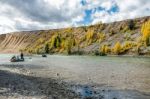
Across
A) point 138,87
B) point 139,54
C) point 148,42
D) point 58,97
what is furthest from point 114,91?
point 148,42

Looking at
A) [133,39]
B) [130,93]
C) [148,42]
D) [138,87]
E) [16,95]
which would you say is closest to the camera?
[16,95]

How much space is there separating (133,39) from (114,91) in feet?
515

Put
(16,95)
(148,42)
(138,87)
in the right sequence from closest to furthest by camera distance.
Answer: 1. (16,95)
2. (138,87)
3. (148,42)

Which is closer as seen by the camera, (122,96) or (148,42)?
(122,96)

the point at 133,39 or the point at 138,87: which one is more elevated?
the point at 133,39

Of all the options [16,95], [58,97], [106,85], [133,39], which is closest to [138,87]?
[106,85]

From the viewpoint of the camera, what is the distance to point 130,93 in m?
29.3

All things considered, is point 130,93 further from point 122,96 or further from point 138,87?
point 138,87

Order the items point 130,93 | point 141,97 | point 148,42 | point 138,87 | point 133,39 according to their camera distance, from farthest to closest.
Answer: point 133,39, point 148,42, point 138,87, point 130,93, point 141,97

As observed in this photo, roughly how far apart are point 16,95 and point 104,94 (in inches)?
372

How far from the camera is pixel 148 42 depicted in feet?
523

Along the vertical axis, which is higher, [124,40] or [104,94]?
[124,40]

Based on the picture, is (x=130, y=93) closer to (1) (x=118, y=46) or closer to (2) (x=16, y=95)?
(2) (x=16, y=95)

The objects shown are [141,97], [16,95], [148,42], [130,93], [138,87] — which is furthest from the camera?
[148,42]
